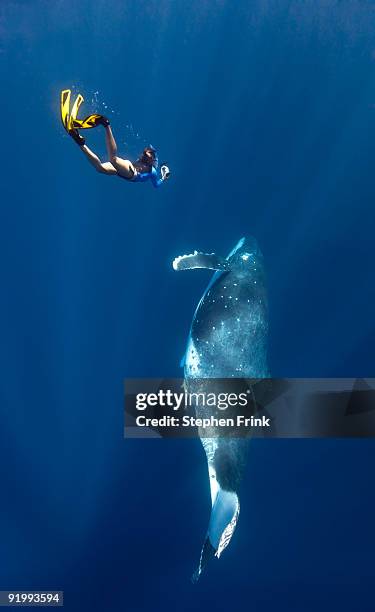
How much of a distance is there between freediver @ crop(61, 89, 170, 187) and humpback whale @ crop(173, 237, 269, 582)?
174 cm

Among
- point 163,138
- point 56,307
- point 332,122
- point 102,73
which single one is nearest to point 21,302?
point 56,307

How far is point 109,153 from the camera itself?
7.08 m

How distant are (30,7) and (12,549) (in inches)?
542

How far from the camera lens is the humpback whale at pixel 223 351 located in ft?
28.6

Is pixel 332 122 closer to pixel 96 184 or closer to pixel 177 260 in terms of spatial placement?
pixel 96 184

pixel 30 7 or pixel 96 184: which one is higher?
pixel 30 7

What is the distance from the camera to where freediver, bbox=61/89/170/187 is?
6.41m

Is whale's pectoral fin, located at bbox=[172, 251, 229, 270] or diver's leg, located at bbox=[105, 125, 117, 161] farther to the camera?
whale's pectoral fin, located at bbox=[172, 251, 229, 270]

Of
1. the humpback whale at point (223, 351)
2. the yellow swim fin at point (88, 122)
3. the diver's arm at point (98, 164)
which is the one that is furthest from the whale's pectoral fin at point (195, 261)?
the yellow swim fin at point (88, 122)

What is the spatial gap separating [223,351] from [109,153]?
4.30 metres

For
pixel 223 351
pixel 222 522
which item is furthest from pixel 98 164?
pixel 222 522

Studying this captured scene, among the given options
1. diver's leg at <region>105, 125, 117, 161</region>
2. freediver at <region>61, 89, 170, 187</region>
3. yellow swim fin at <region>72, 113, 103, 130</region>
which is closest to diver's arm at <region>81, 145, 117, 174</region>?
freediver at <region>61, 89, 170, 187</region>

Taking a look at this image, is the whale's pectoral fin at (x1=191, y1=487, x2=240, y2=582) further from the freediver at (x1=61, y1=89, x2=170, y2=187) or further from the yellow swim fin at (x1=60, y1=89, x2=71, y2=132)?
the yellow swim fin at (x1=60, y1=89, x2=71, y2=132)

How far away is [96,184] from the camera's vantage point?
13242 millimetres
